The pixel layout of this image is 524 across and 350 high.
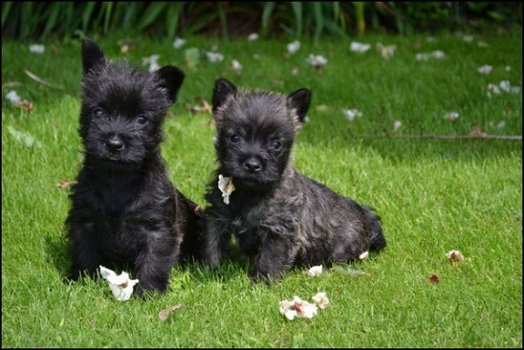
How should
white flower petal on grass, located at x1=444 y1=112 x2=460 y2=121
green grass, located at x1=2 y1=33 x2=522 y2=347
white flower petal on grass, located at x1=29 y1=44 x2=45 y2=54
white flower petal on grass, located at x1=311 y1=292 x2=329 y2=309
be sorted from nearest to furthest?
green grass, located at x1=2 y1=33 x2=522 y2=347, white flower petal on grass, located at x1=311 y1=292 x2=329 y2=309, white flower petal on grass, located at x1=444 y1=112 x2=460 y2=121, white flower petal on grass, located at x1=29 y1=44 x2=45 y2=54

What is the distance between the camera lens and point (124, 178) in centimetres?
527

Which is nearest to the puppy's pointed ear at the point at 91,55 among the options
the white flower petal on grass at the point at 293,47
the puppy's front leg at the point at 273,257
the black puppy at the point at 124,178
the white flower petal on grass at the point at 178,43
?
the black puppy at the point at 124,178

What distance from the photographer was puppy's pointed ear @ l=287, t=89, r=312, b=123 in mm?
5648

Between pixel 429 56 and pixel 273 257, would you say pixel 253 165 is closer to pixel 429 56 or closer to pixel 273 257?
pixel 273 257

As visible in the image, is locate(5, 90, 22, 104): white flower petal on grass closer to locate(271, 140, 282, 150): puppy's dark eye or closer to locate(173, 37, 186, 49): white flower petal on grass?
locate(173, 37, 186, 49): white flower petal on grass

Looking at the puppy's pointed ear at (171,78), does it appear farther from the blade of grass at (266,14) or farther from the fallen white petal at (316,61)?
the blade of grass at (266,14)

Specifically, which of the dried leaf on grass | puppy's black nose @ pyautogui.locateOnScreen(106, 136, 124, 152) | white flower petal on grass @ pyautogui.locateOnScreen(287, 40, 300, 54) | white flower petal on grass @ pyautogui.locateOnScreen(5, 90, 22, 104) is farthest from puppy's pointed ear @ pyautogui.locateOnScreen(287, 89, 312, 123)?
white flower petal on grass @ pyautogui.locateOnScreen(287, 40, 300, 54)

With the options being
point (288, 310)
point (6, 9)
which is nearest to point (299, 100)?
point (288, 310)

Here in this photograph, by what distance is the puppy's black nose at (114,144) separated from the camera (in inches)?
196

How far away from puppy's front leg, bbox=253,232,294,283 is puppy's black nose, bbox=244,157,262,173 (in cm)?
49

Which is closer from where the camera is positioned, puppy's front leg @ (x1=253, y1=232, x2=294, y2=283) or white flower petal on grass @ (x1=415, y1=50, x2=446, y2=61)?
puppy's front leg @ (x1=253, y1=232, x2=294, y2=283)

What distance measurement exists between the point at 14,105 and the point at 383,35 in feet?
16.6

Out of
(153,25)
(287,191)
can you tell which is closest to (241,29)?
(153,25)

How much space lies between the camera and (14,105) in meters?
8.08
